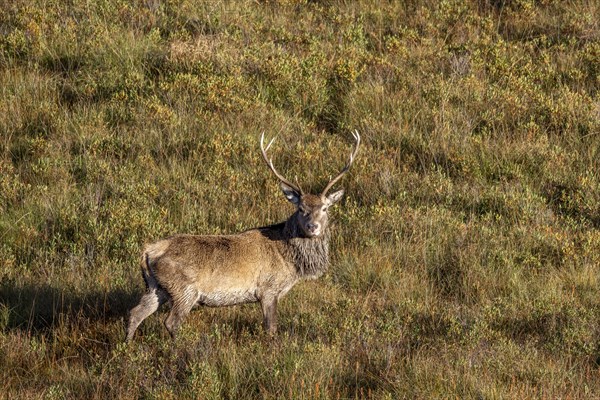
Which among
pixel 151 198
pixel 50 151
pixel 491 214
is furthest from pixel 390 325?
pixel 50 151

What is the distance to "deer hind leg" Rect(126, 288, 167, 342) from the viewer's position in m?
9.16

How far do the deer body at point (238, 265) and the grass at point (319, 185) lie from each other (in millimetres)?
273

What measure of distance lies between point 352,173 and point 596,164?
2893mm

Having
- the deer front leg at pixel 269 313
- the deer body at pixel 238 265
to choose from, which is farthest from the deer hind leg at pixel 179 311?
the deer front leg at pixel 269 313

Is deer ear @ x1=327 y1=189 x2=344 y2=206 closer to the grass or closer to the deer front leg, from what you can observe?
the grass

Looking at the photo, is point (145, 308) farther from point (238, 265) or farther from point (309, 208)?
point (309, 208)

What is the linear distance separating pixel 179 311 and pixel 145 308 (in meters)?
0.34

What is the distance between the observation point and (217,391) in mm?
7906

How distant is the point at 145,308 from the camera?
9195 millimetres

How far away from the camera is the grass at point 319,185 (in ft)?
28.0

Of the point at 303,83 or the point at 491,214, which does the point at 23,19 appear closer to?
the point at 303,83

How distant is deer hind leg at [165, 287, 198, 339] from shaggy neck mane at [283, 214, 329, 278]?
1207 mm

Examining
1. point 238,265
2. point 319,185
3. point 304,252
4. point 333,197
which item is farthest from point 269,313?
point 319,185

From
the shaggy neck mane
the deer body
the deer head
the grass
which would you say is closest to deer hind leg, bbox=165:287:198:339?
the deer body
